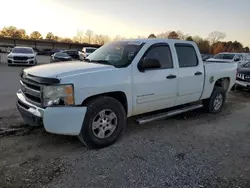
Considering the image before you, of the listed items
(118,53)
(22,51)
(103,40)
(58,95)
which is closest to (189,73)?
(118,53)

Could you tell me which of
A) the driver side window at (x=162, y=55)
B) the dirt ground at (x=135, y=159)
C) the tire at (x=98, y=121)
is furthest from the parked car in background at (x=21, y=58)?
the tire at (x=98, y=121)

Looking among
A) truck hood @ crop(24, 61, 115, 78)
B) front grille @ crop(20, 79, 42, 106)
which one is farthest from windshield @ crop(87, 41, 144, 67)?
front grille @ crop(20, 79, 42, 106)

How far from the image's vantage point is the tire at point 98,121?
4043 mm

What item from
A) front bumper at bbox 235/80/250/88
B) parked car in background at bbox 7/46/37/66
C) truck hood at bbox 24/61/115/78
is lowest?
front bumper at bbox 235/80/250/88

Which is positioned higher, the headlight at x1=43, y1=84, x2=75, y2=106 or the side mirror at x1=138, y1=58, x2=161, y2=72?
the side mirror at x1=138, y1=58, x2=161, y2=72

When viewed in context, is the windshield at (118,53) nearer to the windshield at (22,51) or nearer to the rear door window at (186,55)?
the rear door window at (186,55)

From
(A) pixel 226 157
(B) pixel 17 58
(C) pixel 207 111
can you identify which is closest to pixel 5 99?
(C) pixel 207 111

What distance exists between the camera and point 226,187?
324cm

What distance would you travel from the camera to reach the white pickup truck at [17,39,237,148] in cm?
383

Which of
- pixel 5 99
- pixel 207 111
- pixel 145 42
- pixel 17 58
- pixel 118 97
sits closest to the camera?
pixel 118 97

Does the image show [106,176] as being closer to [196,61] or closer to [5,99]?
[196,61]

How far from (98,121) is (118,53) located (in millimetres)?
1540

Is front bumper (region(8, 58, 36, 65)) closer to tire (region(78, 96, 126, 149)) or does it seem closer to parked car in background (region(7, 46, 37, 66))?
parked car in background (region(7, 46, 37, 66))

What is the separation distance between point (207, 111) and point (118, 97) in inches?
131
